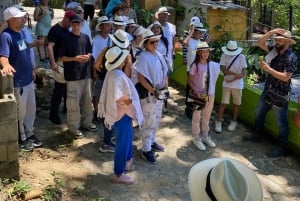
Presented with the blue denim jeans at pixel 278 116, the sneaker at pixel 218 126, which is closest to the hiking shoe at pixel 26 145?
the sneaker at pixel 218 126

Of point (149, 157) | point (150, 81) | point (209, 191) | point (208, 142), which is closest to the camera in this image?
point (209, 191)

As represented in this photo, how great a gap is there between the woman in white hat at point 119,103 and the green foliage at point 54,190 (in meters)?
0.67

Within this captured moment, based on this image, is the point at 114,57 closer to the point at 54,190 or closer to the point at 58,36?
the point at 58,36

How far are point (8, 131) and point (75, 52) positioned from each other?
1.59 metres

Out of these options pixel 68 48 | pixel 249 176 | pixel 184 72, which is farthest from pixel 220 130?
pixel 249 176

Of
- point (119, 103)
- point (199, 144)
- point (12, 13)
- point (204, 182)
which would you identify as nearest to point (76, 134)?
point (119, 103)

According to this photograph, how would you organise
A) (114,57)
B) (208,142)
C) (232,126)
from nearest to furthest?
(114,57), (208,142), (232,126)

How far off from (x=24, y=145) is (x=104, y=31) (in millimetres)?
1975

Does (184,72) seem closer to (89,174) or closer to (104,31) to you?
(104,31)

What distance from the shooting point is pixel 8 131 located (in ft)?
15.2

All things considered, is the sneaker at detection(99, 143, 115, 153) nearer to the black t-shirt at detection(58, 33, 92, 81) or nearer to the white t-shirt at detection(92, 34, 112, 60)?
the black t-shirt at detection(58, 33, 92, 81)

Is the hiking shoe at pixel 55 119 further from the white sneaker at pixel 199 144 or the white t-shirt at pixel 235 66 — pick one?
the white t-shirt at pixel 235 66

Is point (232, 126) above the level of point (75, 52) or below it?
below

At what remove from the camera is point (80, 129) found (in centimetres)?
642
